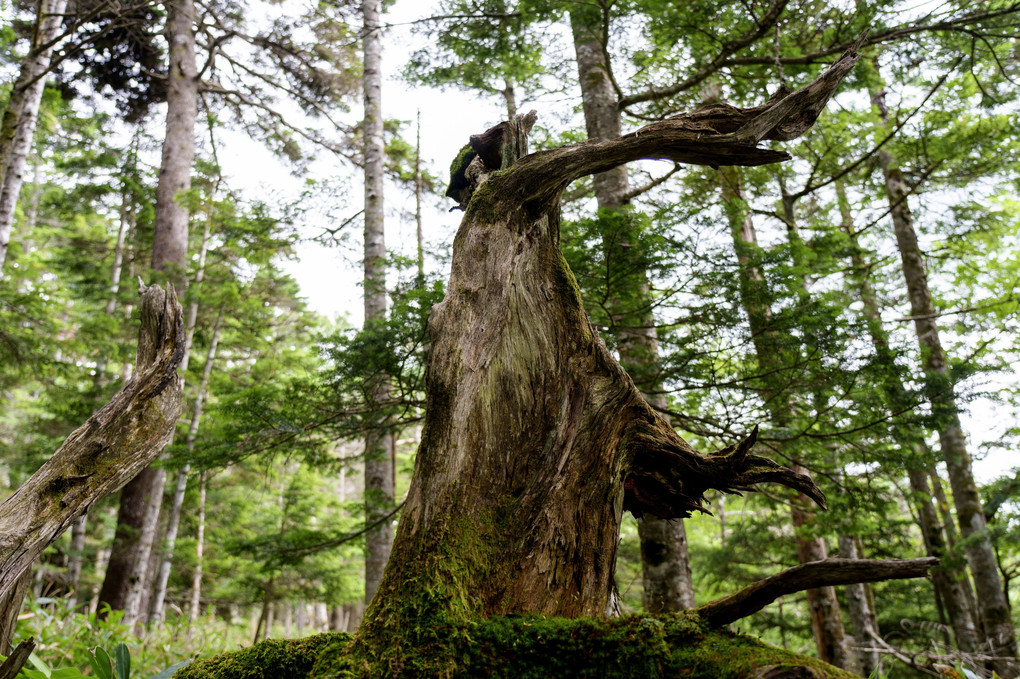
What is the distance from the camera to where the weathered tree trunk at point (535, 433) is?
2604 millimetres

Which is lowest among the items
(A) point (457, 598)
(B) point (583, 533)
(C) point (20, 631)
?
(C) point (20, 631)

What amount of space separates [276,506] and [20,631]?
1270 cm

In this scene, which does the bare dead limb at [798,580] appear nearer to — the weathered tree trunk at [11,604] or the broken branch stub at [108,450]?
the broken branch stub at [108,450]

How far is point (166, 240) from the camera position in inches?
440

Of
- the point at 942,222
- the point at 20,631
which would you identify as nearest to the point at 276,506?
the point at 20,631

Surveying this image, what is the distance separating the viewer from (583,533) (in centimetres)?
283

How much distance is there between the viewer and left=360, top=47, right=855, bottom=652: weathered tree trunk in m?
2.60

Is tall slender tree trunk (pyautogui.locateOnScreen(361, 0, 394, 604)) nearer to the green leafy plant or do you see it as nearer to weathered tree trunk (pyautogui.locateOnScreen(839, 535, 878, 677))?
the green leafy plant

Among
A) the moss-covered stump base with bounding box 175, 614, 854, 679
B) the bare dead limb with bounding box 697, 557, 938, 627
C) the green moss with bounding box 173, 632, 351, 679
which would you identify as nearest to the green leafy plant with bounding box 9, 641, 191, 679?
the green moss with bounding box 173, 632, 351, 679

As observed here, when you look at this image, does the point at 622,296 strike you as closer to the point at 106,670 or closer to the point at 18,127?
the point at 106,670

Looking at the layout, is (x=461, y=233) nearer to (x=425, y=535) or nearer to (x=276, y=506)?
(x=425, y=535)

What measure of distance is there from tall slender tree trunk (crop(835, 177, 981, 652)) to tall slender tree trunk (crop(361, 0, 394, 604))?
453cm

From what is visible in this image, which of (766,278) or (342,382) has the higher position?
(766,278)

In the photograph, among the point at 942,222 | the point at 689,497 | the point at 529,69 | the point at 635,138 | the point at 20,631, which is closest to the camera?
the point at 689,497
